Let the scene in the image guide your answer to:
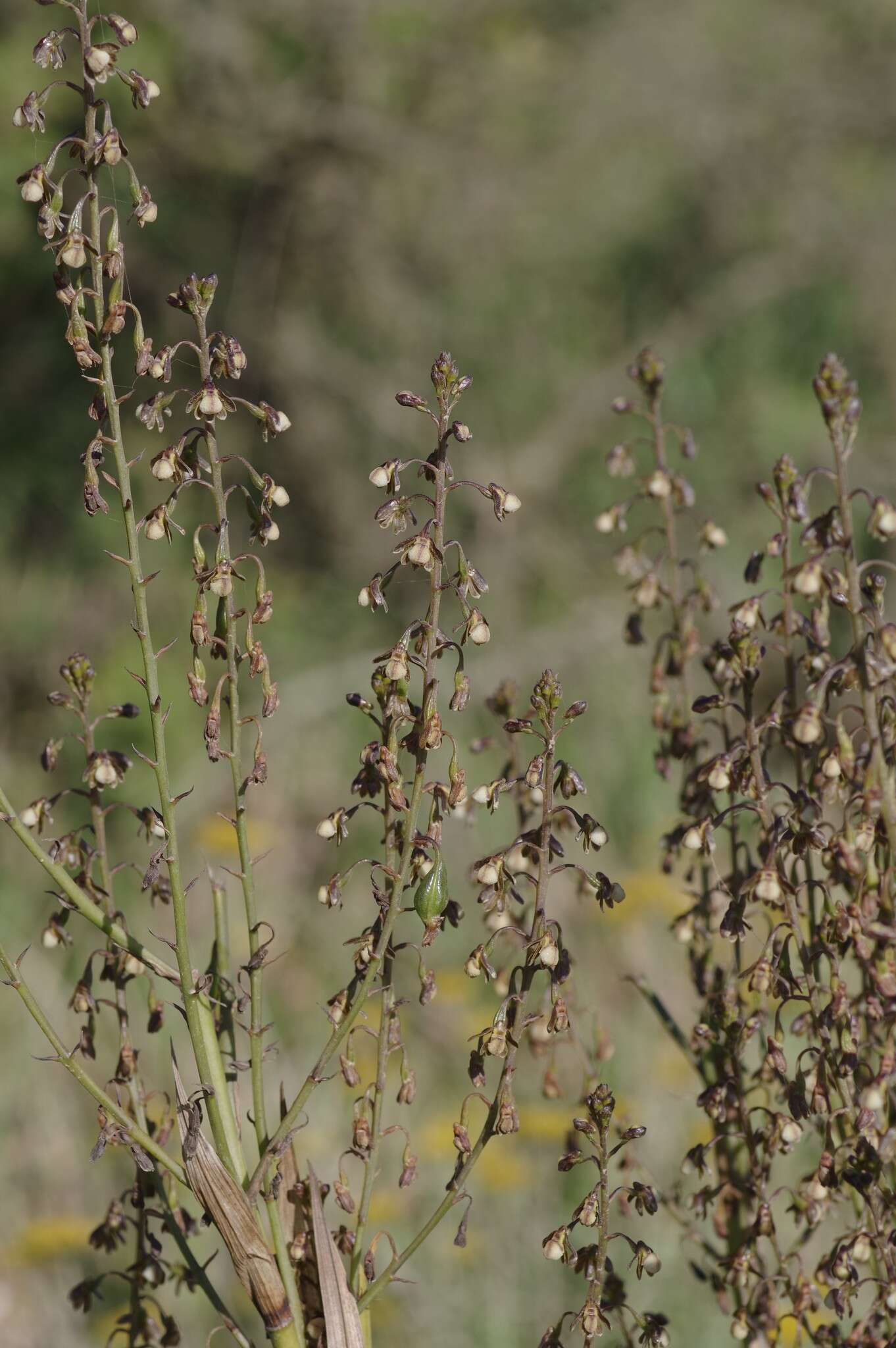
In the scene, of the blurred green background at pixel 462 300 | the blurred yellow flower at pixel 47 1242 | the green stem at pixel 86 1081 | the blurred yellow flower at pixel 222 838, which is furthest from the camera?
the blurred green background at pixel 462 300

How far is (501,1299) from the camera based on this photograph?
114 inches

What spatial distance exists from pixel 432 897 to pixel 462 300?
18.3 ft

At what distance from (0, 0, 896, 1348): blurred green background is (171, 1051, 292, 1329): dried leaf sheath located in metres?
3.81

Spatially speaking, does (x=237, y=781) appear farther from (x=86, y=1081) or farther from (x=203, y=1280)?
(x=203, y=1280)

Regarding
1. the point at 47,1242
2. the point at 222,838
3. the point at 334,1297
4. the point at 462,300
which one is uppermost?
the point at 462,300

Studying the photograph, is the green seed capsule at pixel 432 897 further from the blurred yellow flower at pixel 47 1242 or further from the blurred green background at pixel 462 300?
the blurred green background at pixel 462 300

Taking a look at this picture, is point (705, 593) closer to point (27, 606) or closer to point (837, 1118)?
point (837, 1118)

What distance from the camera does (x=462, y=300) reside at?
247 inches

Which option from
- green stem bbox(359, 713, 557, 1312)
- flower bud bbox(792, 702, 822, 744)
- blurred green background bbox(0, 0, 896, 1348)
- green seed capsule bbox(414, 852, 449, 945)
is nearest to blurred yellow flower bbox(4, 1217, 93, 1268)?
blurred green background bbox(0, 0, 896, 1348)

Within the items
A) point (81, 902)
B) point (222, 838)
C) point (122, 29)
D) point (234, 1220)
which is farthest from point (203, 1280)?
point (222, 838)

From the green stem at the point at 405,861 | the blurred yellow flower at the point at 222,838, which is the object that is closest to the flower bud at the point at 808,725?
the green stem at the point at 405,861

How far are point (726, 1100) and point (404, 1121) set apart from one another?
2643 millimetres

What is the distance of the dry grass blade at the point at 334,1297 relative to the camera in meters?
1.15

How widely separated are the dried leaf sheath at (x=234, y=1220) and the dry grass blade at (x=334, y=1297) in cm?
4
